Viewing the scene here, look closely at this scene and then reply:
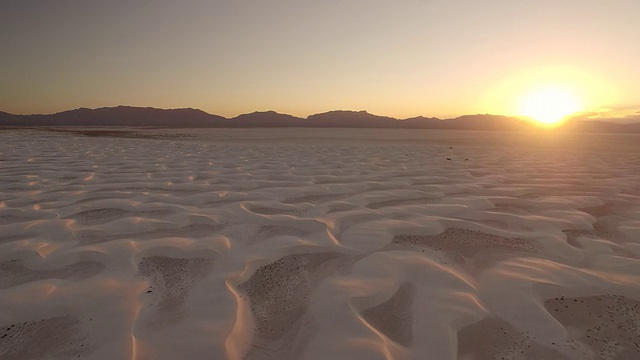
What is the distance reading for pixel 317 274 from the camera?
6.27 ft

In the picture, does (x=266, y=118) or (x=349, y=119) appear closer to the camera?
(x=349, y=119)

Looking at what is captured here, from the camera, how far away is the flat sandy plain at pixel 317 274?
1.36 metres

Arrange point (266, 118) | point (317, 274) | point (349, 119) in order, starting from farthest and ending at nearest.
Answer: point (266, 118)
point (349, 119)
point (317, 274)

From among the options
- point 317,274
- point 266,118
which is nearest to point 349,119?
point 266,118

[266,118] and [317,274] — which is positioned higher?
[317,274]

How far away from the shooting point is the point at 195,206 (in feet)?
10.7

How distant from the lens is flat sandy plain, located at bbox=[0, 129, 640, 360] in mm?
1355

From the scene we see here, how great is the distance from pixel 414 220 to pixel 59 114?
163 m

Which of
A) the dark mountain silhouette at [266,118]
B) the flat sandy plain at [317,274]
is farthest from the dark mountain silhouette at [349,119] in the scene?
the flat sandy plain at [317,274]

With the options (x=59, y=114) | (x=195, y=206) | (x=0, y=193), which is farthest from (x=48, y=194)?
(x=59, y=114)

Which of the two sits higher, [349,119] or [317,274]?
[317,274]

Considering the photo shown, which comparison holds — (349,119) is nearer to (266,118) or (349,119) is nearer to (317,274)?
(266,118)

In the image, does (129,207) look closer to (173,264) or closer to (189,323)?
(173,264)

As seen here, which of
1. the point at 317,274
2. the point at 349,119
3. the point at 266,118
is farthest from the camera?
the point at 266,118
